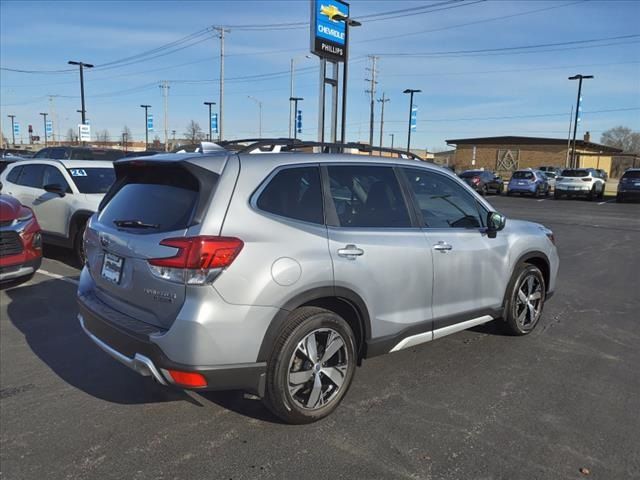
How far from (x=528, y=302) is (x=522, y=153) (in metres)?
62.3

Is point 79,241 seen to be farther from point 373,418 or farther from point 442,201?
point 373,418

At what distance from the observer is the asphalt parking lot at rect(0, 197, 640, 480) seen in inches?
114

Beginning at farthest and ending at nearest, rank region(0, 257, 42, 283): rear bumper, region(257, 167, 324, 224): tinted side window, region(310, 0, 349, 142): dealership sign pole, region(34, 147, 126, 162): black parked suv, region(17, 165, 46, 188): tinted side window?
region(310, 0, 349, 142): dealership sign pole, region(34, 147, 126, 162): black parked suv, region(17, 165, 46, 188): tinted side window, region(0, 257, 42, 283): rear bumper, region(257, 167, 324, 224): tinted side window

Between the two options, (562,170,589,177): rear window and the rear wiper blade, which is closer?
the rear wiper blade

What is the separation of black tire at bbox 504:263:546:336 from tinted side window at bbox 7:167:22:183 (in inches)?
333

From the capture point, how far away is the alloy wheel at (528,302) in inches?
193

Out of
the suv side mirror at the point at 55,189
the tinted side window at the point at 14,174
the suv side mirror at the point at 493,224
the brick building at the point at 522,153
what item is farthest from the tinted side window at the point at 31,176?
the brick building at the point at 522,153

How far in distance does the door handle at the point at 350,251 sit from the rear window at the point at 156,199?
96cm

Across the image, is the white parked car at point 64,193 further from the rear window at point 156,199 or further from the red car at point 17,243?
the rear window at point 156,199

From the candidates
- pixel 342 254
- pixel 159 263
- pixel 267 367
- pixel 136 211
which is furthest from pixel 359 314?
pixel 136 211

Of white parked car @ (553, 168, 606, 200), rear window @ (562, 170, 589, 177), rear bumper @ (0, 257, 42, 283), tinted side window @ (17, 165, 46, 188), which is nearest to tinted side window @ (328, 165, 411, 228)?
rear bumper @ (0, 257, 42, 283)

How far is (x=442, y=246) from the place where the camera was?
3.94 metres

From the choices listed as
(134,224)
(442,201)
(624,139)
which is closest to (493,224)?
(442,201)

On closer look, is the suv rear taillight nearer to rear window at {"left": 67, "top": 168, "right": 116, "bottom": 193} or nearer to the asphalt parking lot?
the asphalt parking lot
